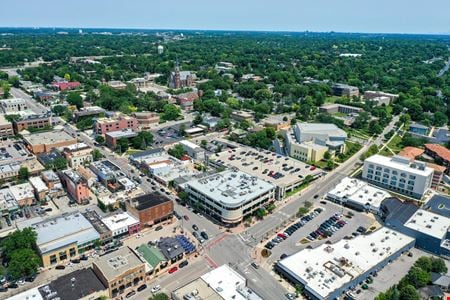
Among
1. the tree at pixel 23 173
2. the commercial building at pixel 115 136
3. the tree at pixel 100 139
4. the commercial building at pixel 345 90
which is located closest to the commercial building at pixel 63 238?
the tree at pixel 23 173

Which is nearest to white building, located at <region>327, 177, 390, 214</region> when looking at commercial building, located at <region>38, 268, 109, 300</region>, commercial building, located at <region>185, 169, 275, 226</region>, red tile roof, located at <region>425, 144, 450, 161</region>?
commercial building, located at <region>185, 169, 275, 226</region>

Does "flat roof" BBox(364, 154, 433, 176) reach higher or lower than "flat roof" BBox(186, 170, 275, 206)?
higher

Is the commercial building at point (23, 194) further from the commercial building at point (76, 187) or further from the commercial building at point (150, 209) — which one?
the commercial building at point (150, 209)

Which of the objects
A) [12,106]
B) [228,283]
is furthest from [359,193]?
[12,106]

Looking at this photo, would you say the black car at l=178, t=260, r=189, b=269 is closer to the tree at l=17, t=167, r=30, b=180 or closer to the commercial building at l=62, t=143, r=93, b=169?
the commercial building at l=62, t=143, r=93, b=169

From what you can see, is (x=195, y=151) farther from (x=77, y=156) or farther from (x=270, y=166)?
(x=77, y=156)

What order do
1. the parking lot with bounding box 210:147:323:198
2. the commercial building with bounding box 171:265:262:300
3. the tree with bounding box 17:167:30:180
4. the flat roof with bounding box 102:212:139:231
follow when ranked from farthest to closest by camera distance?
the tree with bounding box 17:167:30:180 < the parking lot with bounding box 210:147:323:198 < the flat roof with bounding box 102:212:139:231 < the commercial building with bounding box 171:265:262:300
